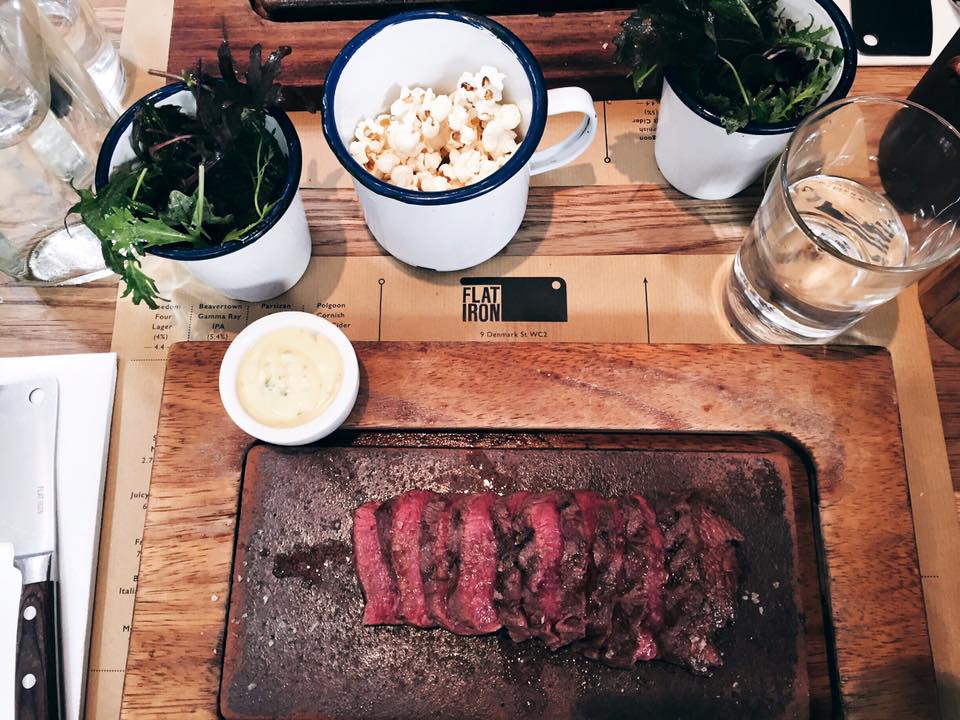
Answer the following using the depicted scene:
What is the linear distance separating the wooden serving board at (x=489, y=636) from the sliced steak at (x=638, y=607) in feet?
0.19

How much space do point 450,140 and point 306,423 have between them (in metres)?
0.72

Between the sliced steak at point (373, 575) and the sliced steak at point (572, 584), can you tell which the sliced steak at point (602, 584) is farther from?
the sliced steak at point (373, 575)

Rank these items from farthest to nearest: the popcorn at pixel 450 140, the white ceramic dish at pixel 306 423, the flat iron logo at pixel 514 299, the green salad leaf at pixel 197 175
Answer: the flat iron logo at pixel 514 299 < the popcorn at pixel 450 140 < the white ceramic dish at pixel 306 423 < the green salad leaf at pixel 197 175

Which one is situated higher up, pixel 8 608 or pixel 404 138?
pixel 404 138

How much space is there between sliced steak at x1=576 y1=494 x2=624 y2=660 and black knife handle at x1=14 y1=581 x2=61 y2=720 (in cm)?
113

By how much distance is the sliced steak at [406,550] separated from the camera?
1494 mm

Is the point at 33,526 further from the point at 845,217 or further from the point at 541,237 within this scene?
the point at 845,217

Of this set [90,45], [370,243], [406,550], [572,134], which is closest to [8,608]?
[406,550]

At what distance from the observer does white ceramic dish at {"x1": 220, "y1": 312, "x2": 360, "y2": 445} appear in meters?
1.53

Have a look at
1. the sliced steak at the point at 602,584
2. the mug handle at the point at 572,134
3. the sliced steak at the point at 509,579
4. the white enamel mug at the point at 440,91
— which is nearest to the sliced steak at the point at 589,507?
the sliced steak at the point at 602,584

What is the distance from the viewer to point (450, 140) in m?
1.67

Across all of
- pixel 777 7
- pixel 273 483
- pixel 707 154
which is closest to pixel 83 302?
pixel 273 483

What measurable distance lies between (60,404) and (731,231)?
5.76ft

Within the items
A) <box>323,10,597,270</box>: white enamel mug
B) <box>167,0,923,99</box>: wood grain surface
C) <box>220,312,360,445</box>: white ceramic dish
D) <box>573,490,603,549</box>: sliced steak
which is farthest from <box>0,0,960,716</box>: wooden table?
<box>573,490,603,549</box>: sliced steak
